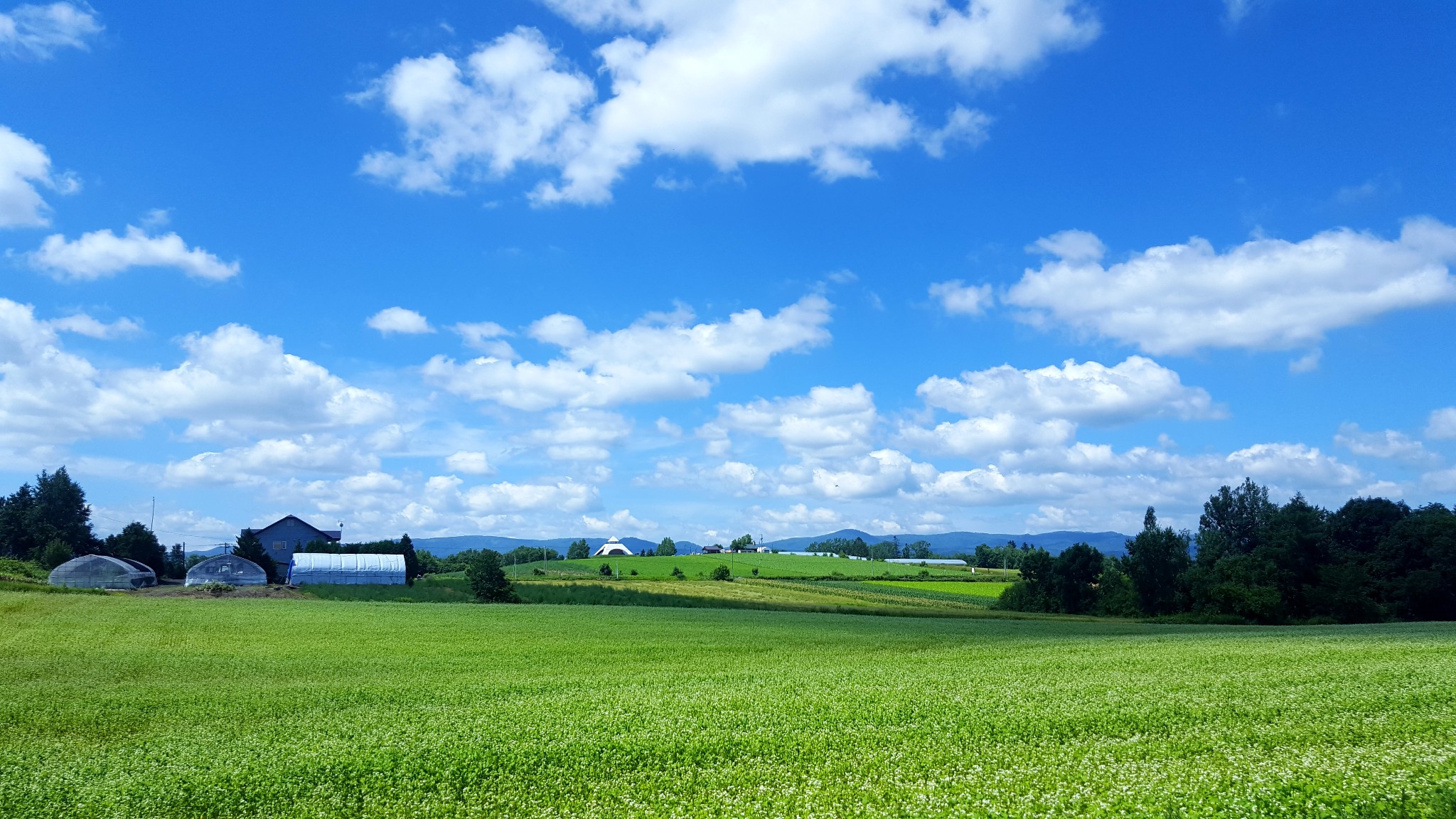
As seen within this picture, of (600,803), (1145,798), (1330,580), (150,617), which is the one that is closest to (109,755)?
(600,803)

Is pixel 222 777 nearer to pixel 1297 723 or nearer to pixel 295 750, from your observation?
pixel 295 750

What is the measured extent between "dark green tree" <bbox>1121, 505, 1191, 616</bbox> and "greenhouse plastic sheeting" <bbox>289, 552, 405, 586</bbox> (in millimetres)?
86056

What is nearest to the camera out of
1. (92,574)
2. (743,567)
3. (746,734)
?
(746,734)

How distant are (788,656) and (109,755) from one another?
20.9m

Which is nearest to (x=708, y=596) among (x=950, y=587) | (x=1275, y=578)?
(x=950, y=587)

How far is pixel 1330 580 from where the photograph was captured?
82.3 metres

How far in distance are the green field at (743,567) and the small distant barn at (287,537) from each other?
113 feet

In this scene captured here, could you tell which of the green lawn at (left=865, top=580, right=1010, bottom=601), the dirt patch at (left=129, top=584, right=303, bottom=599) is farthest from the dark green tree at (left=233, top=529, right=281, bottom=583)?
the green lawn at (left=865, top=580, right=1010, bottom=601)

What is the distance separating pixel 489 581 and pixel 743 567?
279ft

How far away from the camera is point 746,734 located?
1653 centimetres

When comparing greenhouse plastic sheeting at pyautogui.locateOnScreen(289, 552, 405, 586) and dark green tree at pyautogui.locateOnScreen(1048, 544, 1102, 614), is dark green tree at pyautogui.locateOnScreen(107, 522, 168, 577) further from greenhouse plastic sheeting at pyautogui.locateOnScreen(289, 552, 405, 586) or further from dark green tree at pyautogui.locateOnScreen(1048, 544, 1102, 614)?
dark green tree at pyautogui.locateOnScreen(1048, 544, 1102, 614)

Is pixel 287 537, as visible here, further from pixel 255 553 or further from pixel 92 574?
pixel 92 574

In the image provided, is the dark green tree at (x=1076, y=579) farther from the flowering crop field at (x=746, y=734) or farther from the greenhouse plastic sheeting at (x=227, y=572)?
the greenhouse plastic sheeting at (x=227, y=572)

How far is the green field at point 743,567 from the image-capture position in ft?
485
